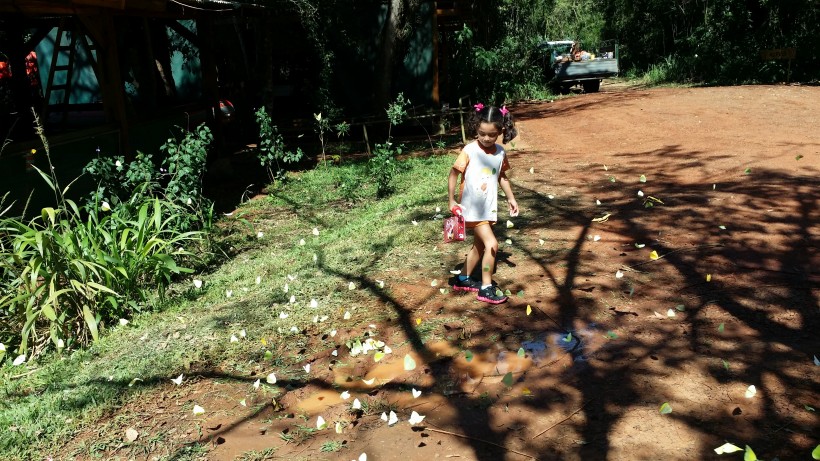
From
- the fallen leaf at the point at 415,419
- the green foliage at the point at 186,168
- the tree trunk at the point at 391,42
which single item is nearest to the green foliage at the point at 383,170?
the green foliage at the point at 186,168

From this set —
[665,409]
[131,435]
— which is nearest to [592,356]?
[665,409]

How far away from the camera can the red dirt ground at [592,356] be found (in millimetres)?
3086

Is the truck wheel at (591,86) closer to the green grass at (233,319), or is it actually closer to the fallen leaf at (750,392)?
the green grass at (233,319)

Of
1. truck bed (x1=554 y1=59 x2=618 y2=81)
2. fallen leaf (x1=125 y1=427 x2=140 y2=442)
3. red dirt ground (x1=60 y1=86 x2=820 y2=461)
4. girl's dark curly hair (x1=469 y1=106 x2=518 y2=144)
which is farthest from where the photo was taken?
truck bed (x1=554 y1=59 x2=618 y2=81)

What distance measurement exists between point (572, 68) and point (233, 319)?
20.1 meters

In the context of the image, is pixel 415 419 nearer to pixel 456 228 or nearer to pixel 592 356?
pixel 592 356

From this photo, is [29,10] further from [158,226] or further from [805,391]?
[805,391]

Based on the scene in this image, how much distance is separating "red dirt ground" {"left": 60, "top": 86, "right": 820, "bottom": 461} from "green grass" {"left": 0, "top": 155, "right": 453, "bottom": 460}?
24cm

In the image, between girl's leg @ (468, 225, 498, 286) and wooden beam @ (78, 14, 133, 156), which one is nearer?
girl's leg @ (468, 225, 498, 286)

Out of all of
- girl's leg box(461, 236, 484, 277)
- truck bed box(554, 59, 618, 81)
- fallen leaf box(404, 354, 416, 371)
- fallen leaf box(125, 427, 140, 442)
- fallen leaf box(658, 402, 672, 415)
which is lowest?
fallen leaf box(125, 427, 140, 442)

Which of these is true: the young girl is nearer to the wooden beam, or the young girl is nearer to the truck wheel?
the wooden beam

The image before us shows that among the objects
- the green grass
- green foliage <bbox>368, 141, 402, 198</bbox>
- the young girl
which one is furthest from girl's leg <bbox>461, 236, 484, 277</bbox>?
green foliage <bbox>368, 141, 402, 198</bbox>

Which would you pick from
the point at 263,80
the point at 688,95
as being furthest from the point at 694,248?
the point at 688,95

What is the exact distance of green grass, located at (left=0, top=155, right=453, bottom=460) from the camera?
3900 millimetres
